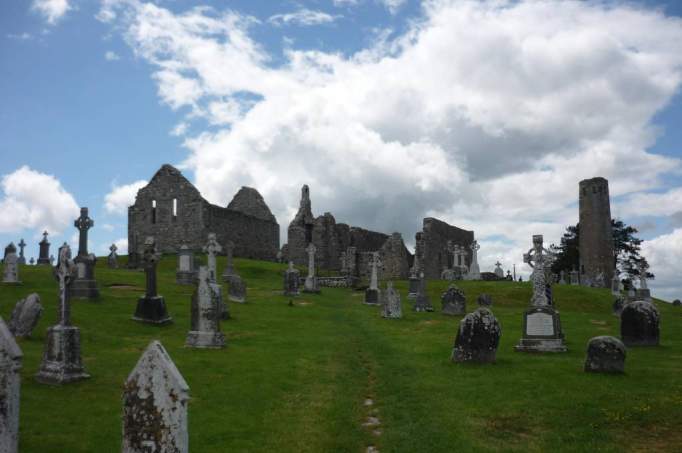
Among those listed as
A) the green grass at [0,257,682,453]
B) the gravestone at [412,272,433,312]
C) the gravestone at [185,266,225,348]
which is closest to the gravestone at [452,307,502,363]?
the green grass at [0,257,682,453]

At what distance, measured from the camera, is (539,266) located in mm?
16125

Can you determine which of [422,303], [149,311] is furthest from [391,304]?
[149,311]

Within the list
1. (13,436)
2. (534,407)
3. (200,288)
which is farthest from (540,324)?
(13,436)

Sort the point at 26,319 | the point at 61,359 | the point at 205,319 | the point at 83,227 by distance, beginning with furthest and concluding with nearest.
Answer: the point at 83,227, the point at 205,319, the point at 26,319, the point at 61,359

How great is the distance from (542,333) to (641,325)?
325 centimetres

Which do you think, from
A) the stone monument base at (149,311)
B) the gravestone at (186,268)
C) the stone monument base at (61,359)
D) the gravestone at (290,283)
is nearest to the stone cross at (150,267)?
the stone monument base at (149,311)

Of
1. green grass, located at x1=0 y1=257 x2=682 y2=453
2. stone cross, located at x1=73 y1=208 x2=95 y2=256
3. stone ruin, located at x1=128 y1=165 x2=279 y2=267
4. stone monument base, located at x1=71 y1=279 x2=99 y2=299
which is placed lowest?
green grass, located at x1=0 y1=257 x2=682 y2=453

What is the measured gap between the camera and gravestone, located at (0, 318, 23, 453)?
5.33 m

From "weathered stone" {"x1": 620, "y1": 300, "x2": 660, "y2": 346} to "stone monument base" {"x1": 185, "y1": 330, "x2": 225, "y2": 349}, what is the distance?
11.1m

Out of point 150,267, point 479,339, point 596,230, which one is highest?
point 596,230

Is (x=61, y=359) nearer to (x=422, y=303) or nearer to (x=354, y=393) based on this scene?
(x=354, y=393)

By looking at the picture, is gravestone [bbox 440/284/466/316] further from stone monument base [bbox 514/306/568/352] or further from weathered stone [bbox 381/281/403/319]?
stone monument base [bbox 514/306/568/352]

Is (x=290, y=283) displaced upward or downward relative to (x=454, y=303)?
upward

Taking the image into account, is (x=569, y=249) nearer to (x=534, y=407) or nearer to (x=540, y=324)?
(x=540, y=324)
